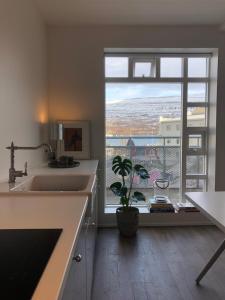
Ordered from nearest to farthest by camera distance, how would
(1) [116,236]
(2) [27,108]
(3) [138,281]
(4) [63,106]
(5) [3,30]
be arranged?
1. (5) [3,30]
2. (3) [138,281]
3. (2) [27,108]
4. (1) [116,236]
5. (4) [63,106]

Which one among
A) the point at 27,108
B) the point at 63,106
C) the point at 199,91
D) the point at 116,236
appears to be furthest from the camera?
the point at 199,91

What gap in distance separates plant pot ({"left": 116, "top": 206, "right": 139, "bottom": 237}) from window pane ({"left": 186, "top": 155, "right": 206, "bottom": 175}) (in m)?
1.19

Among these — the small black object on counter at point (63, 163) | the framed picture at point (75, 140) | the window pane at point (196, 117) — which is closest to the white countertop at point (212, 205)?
the small black object on counter at point (63, 163)

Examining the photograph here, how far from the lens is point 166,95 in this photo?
4.33 metres

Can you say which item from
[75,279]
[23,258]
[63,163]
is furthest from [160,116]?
Answer: [23,258]

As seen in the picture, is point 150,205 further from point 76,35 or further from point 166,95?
point 76,35

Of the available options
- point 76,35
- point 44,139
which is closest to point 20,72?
point 44,139

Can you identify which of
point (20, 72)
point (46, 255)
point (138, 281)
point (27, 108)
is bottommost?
point (138, 281)

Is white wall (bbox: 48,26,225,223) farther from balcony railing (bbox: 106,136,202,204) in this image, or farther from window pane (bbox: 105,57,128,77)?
balcony railing (bbox: 106,136,202,204)

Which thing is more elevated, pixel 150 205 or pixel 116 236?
pixel 150 205

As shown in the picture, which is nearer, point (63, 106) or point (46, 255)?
point (46, 255)

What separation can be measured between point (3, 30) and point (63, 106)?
1833 mm

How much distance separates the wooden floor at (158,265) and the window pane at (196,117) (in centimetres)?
153

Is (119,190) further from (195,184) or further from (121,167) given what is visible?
(195,184)
